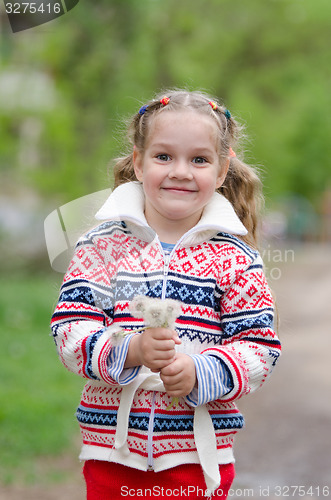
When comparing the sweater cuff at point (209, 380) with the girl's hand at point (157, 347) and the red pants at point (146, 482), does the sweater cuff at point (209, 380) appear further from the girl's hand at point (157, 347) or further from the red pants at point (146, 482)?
the red pants at point (146, 482)

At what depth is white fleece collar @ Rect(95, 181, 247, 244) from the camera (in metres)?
2.38

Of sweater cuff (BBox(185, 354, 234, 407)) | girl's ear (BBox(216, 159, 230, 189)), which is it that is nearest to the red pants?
sweater cuff (BBox(185, 354, 234, 407))

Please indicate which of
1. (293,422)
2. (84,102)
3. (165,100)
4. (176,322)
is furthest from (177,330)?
(84,102)

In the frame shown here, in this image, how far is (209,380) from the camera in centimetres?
218

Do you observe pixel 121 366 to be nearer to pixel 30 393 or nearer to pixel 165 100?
pixel 165 100

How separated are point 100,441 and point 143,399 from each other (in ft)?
0.59

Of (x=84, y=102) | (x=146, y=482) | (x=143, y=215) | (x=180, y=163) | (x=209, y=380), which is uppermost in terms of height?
(x=84, y=102)

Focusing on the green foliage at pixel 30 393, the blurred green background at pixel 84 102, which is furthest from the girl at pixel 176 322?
the blurred green background at pixel 84 102

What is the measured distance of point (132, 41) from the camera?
49.5ft

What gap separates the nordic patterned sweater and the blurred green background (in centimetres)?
61

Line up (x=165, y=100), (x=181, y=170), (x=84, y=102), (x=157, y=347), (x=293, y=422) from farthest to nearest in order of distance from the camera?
(x=84, y=102) → (x=293, y=422) → (x=165, y=100) → (x=181, y=170) → (x=157, y=347)

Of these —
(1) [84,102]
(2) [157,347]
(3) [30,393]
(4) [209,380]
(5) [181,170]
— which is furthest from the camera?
(1) [84,102]

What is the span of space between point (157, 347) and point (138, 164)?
2.17 feet

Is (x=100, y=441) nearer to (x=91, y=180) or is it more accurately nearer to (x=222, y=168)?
(x=222, y=168)
